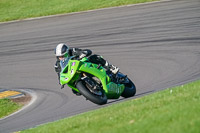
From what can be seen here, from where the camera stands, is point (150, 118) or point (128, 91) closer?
point (150, 118)

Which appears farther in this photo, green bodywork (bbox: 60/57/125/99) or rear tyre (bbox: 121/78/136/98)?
rear tyre (bbox: 121/78/136/98)

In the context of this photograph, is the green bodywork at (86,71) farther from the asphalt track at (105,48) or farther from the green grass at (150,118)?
the green grass at (150,118)

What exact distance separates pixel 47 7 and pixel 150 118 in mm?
24146

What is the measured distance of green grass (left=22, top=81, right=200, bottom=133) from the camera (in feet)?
22.4

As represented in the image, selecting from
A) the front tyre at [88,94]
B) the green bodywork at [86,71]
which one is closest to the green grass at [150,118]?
the front tyre at [88,94]

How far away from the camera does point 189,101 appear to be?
27.2ft

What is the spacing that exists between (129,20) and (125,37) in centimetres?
315

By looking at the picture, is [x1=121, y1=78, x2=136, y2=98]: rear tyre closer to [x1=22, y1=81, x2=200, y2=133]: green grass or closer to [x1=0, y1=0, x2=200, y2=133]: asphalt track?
[x1=0, y1=0, x2=200, y2=133]: asphalt track

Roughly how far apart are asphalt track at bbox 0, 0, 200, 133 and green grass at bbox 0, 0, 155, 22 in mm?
1192

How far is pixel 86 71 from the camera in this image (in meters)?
11.6

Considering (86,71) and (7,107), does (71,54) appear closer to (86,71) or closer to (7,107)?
(86,71)

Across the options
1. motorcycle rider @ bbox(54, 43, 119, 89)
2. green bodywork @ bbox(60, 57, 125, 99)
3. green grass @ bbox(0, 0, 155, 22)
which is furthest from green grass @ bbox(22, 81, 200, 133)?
green grass @ bbox(0, 0, 155, 22)

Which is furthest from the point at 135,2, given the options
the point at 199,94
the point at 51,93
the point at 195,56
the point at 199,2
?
the point at 199,94

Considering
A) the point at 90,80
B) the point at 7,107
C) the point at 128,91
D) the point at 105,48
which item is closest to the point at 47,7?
the point at 105,48
